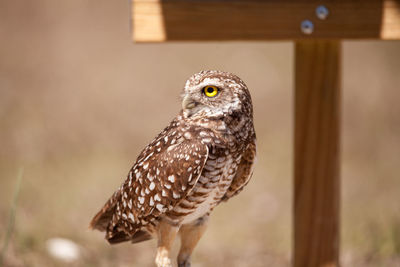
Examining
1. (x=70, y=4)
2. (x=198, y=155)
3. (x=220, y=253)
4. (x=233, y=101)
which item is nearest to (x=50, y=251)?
(x=220, y=253)

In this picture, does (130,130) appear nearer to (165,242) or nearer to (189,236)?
(189,236)

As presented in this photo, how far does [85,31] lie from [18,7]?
1075 mm

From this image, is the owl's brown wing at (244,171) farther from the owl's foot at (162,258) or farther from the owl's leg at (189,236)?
the owl's foot at (162,258)

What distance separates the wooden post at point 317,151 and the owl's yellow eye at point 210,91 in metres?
1.08

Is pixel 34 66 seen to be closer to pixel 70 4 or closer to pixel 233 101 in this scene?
pixel 70 4

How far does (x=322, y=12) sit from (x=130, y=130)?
4074 mm

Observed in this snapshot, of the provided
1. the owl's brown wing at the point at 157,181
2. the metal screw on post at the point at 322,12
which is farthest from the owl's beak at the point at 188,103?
the metal screw on post at the point at 322,12

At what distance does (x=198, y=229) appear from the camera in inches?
79.3

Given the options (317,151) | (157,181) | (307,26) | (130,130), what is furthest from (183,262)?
(130,130)

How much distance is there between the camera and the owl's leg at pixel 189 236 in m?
2.02

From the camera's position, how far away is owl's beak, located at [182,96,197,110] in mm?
1548

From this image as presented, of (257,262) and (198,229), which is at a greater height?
(198,229)

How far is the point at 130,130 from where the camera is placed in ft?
19.3

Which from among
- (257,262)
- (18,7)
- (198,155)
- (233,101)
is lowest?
(257,262)
